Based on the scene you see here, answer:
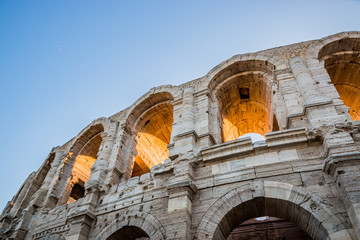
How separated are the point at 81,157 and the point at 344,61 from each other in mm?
11299

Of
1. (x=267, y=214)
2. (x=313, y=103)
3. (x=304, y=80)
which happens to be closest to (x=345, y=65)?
(x=304, y=80)

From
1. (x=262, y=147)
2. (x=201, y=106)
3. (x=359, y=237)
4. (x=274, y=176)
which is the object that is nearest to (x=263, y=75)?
(x=201, y=106)

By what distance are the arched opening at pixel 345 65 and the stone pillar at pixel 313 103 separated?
6.19ft

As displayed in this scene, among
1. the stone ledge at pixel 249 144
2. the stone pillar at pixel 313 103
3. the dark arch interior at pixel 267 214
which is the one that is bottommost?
the dark arch interior at pixel 267 214

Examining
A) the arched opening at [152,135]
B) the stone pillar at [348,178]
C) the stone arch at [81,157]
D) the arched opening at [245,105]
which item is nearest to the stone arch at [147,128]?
the arched opening at [152,135]

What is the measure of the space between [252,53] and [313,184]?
5384 mm

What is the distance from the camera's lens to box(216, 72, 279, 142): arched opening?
30.3 feet

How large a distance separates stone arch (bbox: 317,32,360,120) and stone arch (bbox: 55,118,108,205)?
858 centimetres

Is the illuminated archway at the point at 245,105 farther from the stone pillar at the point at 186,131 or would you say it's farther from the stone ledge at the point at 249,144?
the stone ledge at the point at 249,144

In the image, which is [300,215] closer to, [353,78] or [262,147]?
[262,147]

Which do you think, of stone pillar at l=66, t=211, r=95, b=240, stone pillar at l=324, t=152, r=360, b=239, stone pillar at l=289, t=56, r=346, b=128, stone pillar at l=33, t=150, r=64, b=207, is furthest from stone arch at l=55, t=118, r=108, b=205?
stone pillar at l=324, t=152, r=360, b=239

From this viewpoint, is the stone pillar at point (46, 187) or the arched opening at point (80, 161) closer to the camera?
the stone pillar at point (46, 187)

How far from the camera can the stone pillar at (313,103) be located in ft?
18.8

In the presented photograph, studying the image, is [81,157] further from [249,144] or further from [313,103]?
[313,103]
